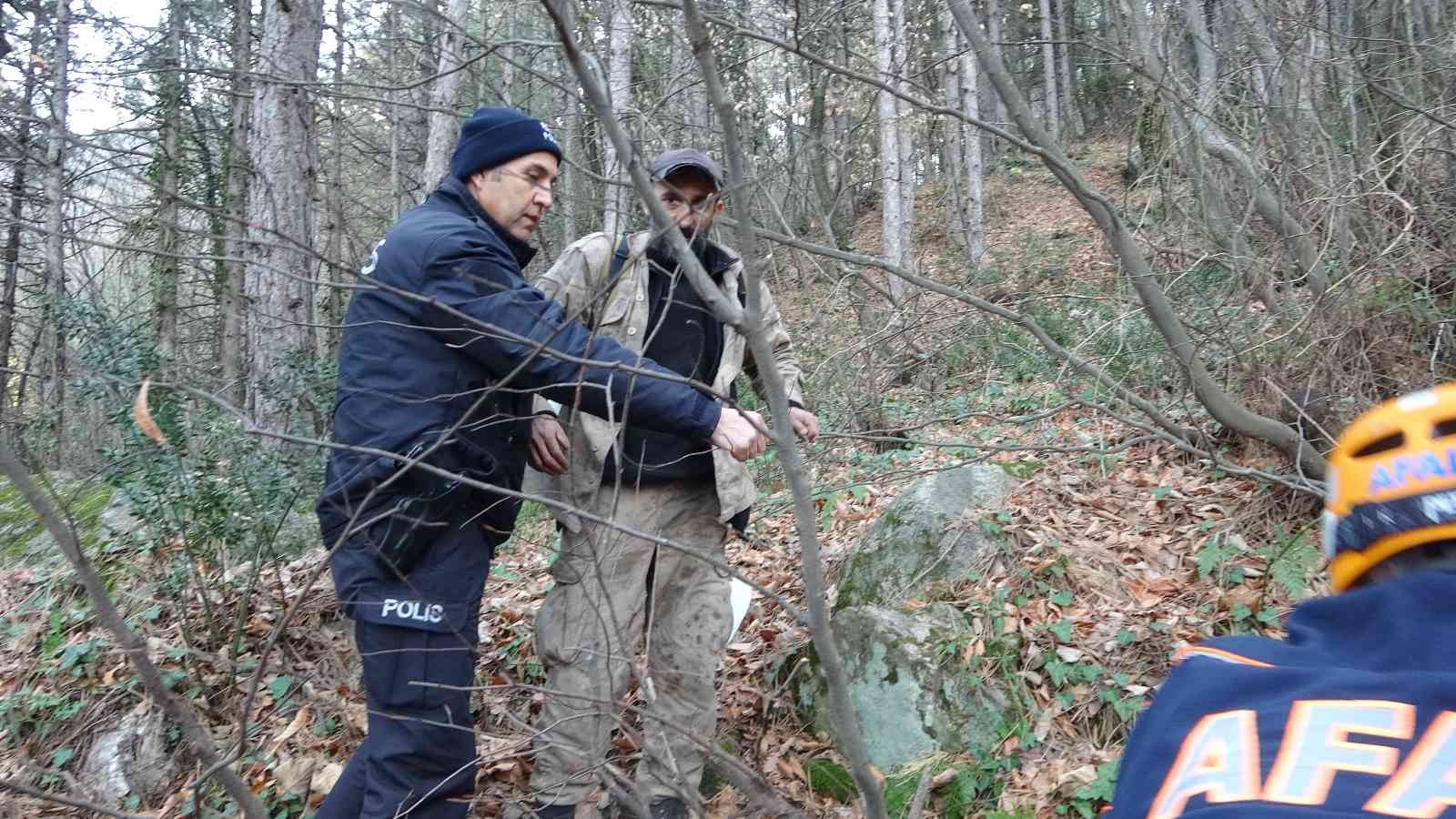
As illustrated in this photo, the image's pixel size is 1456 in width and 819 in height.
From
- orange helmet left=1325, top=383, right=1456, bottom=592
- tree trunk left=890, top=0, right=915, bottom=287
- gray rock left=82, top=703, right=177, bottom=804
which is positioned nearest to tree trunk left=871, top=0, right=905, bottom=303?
tree trunk left=890, top=0, right=915, bottom=287

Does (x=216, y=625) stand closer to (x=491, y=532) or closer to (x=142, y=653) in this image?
(x=491, y=532)

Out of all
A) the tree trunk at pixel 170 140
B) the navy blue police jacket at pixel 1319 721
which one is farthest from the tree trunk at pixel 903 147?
the navy blue police jacket at pixel 1319 721

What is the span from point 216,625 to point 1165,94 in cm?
481

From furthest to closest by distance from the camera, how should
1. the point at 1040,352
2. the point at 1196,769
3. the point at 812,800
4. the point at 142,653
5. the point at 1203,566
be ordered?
the point at 1040,352, the point at 1203,566, the point at 812,800, the point at 142,653, the point at 1196,769

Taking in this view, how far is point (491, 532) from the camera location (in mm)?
2959

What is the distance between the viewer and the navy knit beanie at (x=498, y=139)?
9.55 feet

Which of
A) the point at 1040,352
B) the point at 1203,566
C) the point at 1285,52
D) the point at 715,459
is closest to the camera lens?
the point at 715,459

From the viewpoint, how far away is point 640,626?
11.0 feet

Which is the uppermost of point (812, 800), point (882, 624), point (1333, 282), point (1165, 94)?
point (1165, 94)

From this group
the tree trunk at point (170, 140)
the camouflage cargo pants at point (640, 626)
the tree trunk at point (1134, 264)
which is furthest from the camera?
the tree trunk at point (170, 140)

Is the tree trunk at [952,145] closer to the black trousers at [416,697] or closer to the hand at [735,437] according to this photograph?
the hand at [735,437]

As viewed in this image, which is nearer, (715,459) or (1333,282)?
(715,459)

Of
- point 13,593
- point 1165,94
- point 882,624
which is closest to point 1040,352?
point 1165,94

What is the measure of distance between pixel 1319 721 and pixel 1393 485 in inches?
14.9
